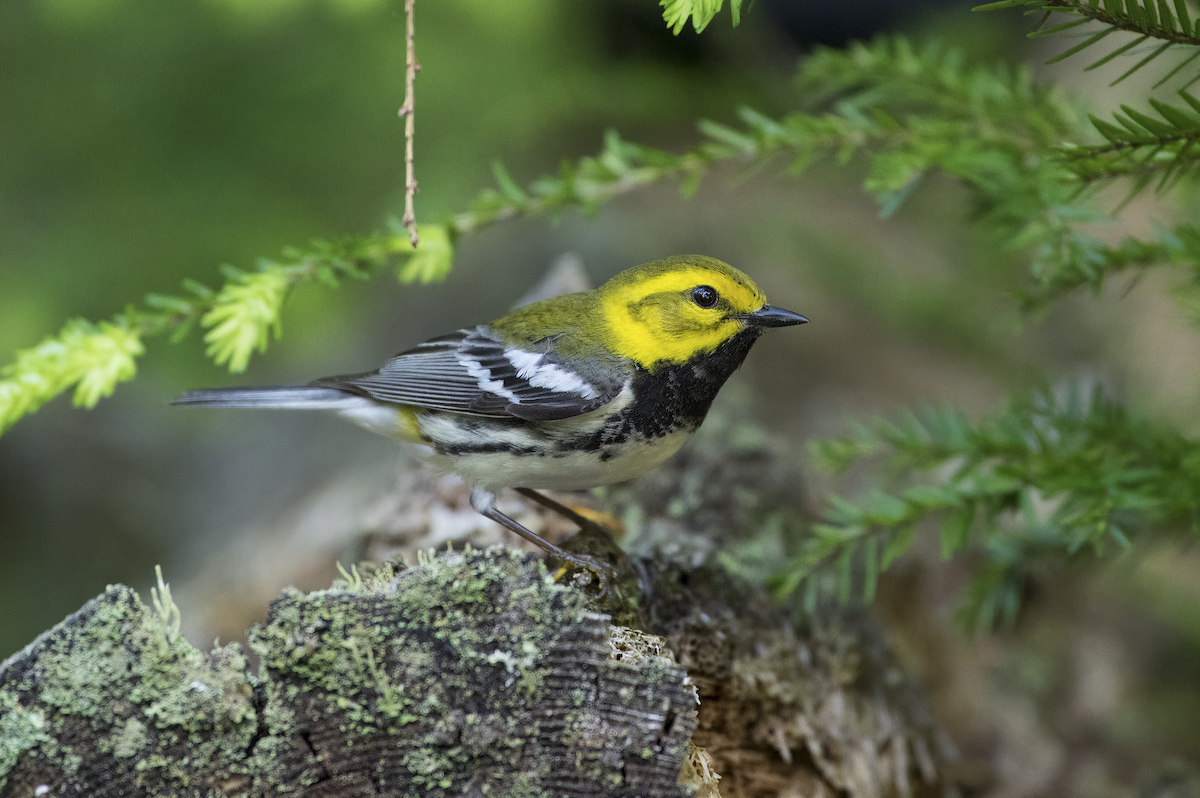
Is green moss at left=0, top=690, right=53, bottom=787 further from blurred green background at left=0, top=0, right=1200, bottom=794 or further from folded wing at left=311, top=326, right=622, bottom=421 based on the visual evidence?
blurred green background at left=0, top=0, right=1200, bottom=794

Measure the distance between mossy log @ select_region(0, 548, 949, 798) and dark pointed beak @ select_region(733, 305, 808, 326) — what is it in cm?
105

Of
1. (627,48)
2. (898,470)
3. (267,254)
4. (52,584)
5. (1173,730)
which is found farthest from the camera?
(627,48)

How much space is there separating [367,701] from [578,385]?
102 centimetres

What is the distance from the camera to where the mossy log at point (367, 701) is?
136cm

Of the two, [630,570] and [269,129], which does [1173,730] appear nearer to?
[630,570]

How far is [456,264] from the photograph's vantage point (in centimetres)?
487

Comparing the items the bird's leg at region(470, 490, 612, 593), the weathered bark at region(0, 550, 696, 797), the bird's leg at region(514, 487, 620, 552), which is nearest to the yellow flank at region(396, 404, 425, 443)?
the bird's leg at region(470, 490, 612, 593)

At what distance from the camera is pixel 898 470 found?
252cm

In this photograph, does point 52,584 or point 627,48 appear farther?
point 627,48

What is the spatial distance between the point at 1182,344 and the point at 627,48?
3395 mm

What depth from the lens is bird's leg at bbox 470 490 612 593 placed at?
2.00 meters

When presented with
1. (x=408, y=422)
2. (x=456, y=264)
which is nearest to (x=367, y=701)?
→ (x=408, y=422)

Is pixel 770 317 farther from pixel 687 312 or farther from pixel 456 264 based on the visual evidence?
pixel 456 264

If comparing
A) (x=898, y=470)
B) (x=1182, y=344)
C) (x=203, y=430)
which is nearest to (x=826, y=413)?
(x=898, y=470)
